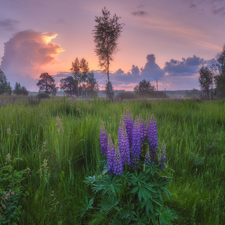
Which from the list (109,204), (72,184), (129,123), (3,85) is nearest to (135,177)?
(109,204)

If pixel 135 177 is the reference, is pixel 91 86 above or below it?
above

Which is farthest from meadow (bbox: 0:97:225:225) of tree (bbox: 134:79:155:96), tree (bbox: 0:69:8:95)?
tree (bbox: 134:79:155:96)

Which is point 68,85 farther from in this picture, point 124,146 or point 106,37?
point 124,146

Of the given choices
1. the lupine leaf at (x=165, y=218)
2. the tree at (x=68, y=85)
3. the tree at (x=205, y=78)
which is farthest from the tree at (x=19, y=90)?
the lupine leaf at (x=165, y=218)

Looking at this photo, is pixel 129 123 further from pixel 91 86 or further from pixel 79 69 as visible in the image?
pixel 91 86

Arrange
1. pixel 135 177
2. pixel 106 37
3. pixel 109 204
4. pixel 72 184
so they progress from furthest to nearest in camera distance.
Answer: pixel 106 37 < pixel 72 184 < pixel 109 204 < pixel 135 177

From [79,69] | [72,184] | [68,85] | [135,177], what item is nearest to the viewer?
[135,177]

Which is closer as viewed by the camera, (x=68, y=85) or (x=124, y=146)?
(x=124, y=146)

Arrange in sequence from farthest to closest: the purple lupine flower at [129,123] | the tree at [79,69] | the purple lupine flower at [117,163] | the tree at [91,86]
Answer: the tree at [91,86] → the tree at [79,69] → the purple lupine flower at [129,123] → the purple lupine flower at [117,163]

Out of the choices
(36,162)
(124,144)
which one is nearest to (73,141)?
(36,162)

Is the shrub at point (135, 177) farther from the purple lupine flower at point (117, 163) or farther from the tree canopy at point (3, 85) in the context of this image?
the tree canopy at point (3, 85)

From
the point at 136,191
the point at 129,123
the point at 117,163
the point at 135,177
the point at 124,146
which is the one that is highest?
the point at 129,123

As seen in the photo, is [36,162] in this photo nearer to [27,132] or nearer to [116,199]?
[27,132]

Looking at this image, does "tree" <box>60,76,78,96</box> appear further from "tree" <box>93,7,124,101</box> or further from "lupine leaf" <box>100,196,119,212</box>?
"lupine leaf" <box>100,196,119,212</box>
